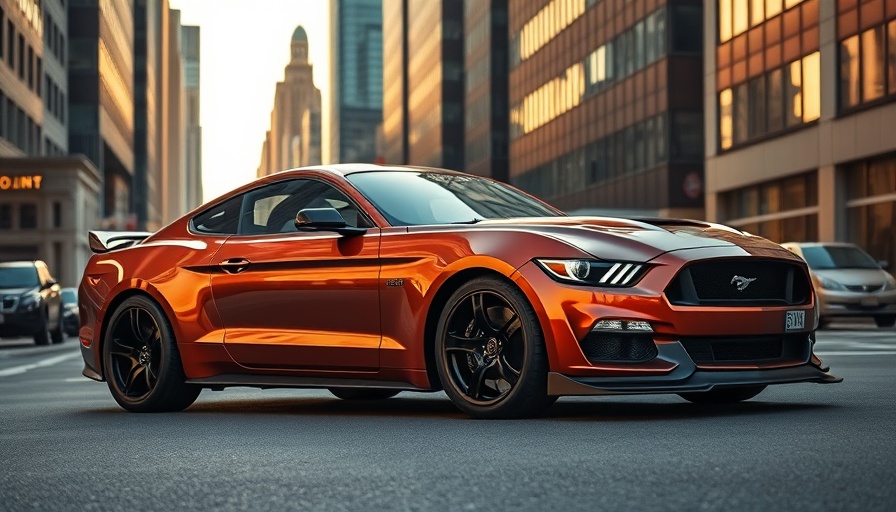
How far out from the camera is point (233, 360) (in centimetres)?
838

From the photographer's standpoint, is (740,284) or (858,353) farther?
(858,353)

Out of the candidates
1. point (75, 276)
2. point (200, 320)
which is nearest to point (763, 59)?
point (75, 276)

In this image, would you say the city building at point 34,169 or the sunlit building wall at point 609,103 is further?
the city building at point 34,169

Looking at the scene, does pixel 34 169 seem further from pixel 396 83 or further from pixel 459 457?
pixel 396 83

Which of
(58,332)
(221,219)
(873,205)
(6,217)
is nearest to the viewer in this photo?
(221,219)

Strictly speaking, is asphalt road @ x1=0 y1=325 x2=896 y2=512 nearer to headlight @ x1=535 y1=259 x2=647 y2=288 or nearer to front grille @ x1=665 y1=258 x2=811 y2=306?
front grille @ x1=665 y1=258 x2=811 y2=306

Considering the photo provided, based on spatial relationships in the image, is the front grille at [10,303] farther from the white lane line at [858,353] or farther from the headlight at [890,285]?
the white lane line at [858,353]

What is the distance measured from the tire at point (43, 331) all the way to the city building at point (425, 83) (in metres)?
66.8

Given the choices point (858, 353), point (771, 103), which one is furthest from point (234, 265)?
point (771, 103)

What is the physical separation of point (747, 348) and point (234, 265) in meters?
3.03

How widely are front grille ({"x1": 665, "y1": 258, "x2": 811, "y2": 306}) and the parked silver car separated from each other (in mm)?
17536

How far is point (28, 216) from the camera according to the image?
201ft

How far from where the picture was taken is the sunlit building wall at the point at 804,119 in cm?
3622

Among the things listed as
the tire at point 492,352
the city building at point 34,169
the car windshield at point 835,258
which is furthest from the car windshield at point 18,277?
the city building at point 34,169
